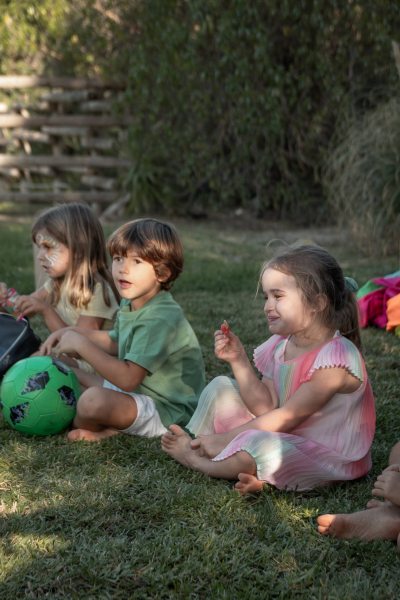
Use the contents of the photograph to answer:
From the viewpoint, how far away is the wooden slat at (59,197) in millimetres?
10945

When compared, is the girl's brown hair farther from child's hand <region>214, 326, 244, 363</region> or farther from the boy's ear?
child's hand <region>214, 326, 244, 363</region>

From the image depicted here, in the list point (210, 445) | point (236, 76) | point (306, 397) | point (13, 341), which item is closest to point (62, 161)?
point (236, 76)

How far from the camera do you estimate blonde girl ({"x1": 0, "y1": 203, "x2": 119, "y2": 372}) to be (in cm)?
345

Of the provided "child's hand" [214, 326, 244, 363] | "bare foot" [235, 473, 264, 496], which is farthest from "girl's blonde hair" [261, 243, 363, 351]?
"bare foot" [235, 473, 264, 496]

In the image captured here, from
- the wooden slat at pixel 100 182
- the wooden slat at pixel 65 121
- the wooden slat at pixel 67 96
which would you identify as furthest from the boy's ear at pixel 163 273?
the wooden slat at pixel 67 96

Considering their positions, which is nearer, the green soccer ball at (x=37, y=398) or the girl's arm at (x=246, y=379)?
the girl's arm at (x=246, y=379)

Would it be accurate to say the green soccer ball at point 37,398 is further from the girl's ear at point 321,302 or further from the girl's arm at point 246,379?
the girl's ear at point 321,302

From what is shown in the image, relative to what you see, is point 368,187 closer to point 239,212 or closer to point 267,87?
point 267,87

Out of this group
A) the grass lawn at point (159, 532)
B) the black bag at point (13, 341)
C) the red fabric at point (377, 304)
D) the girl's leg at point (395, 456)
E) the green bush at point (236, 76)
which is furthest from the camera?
the green bush at point (236, 76)

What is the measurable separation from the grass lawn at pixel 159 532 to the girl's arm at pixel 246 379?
15.0 inches

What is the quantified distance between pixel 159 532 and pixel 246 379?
0.78 meters

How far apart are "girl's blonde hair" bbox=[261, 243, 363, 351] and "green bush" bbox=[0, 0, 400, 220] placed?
669 centimetres

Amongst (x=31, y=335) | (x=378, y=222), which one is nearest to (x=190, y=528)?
(x=31, y=335)

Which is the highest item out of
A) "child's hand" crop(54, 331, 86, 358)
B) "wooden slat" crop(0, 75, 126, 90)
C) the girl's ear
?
"wooden slat" crop(0, 75, 126, 90)
